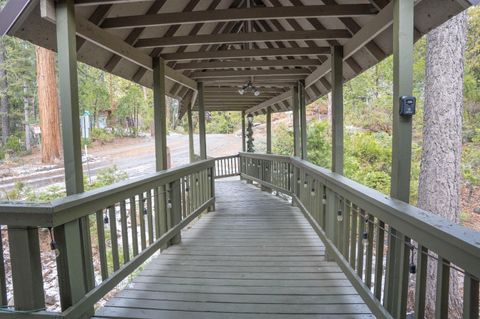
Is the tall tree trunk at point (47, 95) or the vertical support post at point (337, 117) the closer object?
the vertical support post at point (337, 117)

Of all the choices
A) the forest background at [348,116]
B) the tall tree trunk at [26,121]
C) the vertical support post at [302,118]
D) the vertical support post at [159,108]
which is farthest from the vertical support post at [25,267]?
the tall tree trunk at [26,121]

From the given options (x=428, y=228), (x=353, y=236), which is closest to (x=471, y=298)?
(x=428, y=228)

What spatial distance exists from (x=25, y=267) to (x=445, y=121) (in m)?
6.27

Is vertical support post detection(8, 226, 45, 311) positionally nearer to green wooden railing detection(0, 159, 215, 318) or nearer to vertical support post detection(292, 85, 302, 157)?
green wooden railing detection(0, 159, 215, 318)

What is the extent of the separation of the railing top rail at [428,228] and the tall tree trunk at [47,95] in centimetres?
1213

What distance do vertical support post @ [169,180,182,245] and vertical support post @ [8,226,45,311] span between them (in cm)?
223

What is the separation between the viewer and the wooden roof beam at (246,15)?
120 inches

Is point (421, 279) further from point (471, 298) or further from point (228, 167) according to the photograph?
point (228, 167)

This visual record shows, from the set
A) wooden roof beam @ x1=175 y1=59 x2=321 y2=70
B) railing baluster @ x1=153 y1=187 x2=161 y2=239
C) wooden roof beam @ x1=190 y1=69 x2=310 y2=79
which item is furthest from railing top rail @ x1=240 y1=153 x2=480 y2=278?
wooden roof beam @ x1=190 y1=69 x2=310 y2=79

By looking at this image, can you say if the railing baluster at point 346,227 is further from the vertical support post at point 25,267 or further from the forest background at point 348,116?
the forest background at point 348,116

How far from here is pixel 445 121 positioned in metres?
5.79

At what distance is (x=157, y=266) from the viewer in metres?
3.66

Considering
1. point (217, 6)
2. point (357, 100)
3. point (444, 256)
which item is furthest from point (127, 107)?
point (444, 256)

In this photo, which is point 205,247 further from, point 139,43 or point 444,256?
point 444,256
